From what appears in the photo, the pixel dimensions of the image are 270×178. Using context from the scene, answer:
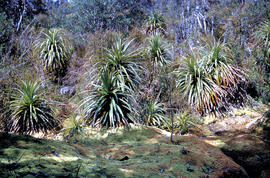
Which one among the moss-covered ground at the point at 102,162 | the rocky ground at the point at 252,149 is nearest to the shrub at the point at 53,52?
the moss-covered ground at the point at 102,162

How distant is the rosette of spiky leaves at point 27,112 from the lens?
576 cm

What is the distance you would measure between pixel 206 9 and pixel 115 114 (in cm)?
1272

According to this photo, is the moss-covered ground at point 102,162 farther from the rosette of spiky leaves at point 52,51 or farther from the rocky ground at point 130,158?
the rosette of spiky leaves at point 52,51

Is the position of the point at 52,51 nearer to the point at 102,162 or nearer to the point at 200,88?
the point at 200,88

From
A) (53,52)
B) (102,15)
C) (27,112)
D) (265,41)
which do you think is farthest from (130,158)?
(102,15)

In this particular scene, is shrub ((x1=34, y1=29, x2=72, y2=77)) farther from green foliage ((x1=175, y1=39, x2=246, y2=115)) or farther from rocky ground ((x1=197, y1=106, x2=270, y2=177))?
rocky ground ((x1=197, y1=106, x2=270, y2=177))

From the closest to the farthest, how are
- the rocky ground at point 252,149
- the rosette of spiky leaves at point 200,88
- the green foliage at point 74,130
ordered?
the rocky ground at point 252,149
the green foliage at point 74,130
the rosette of spiky leaves at point 200,88

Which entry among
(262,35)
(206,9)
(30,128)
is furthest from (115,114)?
(206,9)

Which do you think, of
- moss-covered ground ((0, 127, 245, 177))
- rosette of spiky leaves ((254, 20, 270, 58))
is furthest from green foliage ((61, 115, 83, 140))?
rosette of spiky leaves ((254, 20, 270, 58))

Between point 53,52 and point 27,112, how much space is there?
4808 mm

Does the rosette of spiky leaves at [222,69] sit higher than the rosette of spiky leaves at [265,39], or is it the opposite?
the rosette of spiky leaves at [265,39]

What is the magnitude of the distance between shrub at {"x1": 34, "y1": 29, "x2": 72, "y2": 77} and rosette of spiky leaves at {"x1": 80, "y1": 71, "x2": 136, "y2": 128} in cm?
502

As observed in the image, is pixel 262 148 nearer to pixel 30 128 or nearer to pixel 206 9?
Result: pixel 30 128

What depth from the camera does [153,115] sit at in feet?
23.3
